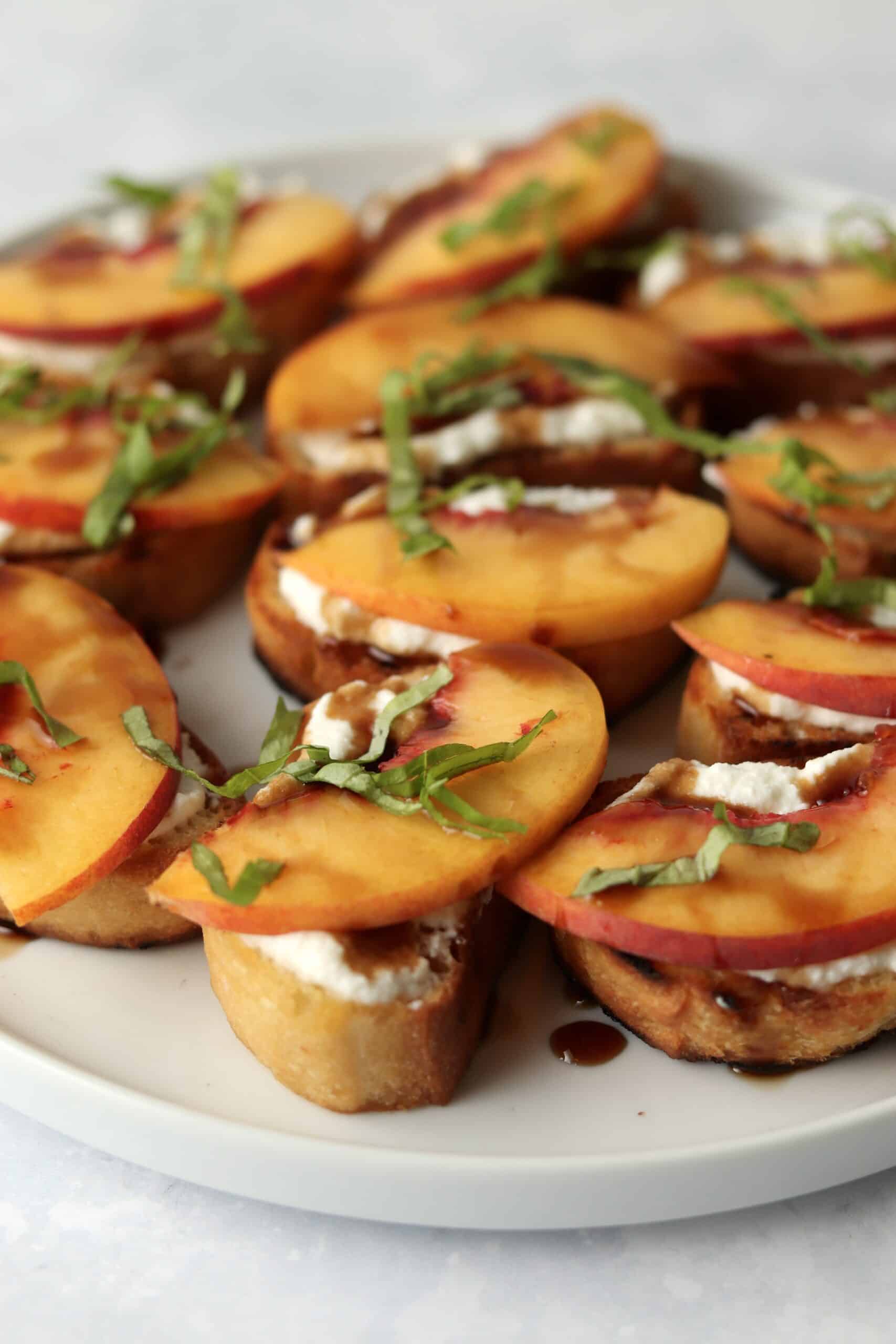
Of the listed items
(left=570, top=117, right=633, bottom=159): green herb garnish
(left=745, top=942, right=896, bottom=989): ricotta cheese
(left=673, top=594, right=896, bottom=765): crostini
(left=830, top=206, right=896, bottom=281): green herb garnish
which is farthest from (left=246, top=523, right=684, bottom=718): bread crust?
(left=570, top=117, right=633, bottom=159): green herb garnish

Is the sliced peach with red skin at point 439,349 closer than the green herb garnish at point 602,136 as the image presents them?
Yes

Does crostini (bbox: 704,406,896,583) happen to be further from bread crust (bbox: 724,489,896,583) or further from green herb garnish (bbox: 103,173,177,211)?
green herb garnish (bbox: 103,173,177,211)

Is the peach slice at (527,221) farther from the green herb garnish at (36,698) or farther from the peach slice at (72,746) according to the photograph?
the green herb garnish at (36,698)

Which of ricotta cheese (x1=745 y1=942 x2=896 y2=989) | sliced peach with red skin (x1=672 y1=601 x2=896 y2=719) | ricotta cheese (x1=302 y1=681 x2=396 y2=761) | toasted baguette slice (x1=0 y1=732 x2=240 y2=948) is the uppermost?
sliced peach with red skin (x1=672 y1=601 x2=896 y2=719)

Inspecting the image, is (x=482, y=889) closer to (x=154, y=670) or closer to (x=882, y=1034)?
(x=882, y=1034)

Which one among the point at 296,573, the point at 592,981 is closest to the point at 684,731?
the point at 592,981

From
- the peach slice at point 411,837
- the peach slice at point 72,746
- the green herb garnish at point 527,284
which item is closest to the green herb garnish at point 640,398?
the green herb garnish at point 527,284
